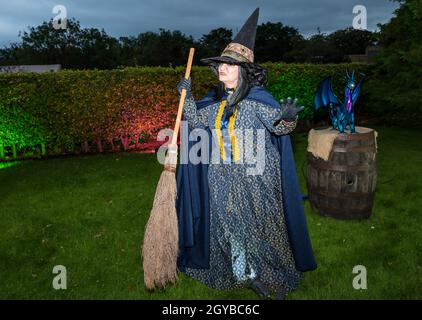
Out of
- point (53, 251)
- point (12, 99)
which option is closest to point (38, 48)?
point (12, 99)

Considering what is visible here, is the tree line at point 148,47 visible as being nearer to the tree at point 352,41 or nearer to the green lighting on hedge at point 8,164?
the tree at point 352,41

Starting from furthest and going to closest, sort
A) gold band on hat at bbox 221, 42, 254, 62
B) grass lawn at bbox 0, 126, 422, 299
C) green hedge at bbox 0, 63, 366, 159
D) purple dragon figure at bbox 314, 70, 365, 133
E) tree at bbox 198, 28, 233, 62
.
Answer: tree at bbox 198, 28, 233, 62 < green hedge at bbox 0, 63, 366, 159 < purple dragon figure at bbox 314, 70, 365, 133 < grass lawn at bbox 0, 126, 422, 299 < gold band on hat at bbox 221, 42, 254, 62

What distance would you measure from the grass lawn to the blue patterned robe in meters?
0.25

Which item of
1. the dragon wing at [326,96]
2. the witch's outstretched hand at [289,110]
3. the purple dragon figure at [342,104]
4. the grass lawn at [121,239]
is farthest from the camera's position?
the dragon wing at [326,96]

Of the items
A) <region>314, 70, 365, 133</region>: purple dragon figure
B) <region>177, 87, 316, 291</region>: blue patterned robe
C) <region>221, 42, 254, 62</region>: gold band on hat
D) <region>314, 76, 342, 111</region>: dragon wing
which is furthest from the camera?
<region>314, 76, 342, 111</region>: dragon wing

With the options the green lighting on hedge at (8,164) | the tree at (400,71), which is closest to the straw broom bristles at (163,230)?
the green lighting on hedge at (8,164)

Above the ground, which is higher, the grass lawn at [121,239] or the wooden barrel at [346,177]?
the wooden barrel at [346,177]

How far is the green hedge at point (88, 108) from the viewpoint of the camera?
923cm

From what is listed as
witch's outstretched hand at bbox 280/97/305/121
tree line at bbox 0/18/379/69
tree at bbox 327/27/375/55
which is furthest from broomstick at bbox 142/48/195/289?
tree at bbox 327/27/375/55

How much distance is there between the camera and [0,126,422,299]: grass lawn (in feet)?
12.5

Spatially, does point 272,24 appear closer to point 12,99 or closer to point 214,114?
point 12,99

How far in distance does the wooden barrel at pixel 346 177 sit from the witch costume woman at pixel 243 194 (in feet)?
5.26

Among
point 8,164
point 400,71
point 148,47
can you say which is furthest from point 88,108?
point 148,47

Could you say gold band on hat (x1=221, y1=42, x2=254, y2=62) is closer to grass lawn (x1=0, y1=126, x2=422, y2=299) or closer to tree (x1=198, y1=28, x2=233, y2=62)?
grass lawn (x1=0, y1=126, x2=422, y2=299)
